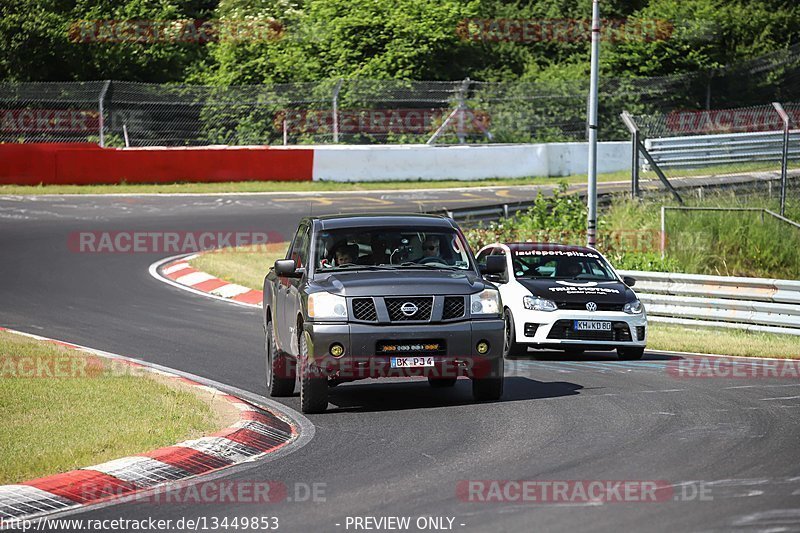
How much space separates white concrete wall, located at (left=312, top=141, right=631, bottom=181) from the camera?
36844 mm

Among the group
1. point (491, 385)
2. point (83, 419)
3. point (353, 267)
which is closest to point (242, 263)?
point (353, 267)

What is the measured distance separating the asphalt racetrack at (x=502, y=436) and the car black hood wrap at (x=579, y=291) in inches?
30.3

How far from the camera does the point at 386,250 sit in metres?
12.5

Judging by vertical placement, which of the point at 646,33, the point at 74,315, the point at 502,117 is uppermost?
the point at 646,33

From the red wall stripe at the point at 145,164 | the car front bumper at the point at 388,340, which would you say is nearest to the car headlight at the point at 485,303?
the car front bumper at the point at 388,340

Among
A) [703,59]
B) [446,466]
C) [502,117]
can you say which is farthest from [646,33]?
[446,466]

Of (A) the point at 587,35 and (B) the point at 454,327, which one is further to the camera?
(A) the point at 587,35

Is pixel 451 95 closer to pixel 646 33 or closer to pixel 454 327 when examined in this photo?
pixel 646 33

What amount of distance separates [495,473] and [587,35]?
136 feet

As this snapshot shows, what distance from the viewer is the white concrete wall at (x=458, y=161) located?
3684 cm

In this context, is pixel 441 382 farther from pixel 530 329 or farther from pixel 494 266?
pixel 530 329

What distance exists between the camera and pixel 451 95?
126ft

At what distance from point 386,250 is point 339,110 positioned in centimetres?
2548

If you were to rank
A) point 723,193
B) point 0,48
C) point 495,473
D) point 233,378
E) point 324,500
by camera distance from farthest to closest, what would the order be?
point 0,48 → point 723,193 → point 233,378 → point 495,473 → point 324,500
